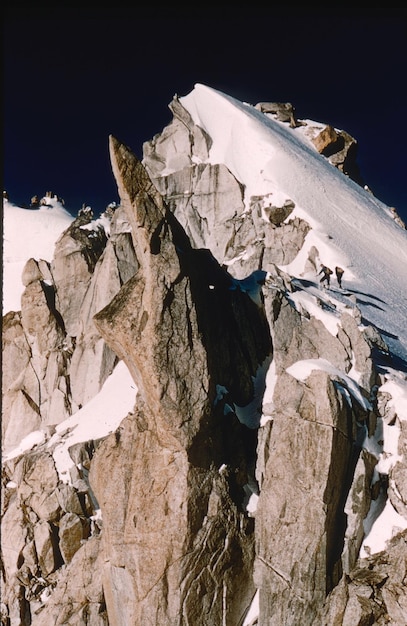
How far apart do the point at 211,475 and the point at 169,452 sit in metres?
2.04

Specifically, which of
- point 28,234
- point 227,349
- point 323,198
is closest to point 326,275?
point 227,349

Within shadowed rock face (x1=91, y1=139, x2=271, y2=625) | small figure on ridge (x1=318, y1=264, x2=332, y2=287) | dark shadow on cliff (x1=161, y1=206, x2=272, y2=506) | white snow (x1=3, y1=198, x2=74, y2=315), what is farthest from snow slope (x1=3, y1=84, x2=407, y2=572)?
shadowed rock face (x1=91, y1=139, x2=271, y2=625)

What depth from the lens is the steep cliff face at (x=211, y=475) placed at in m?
18.8

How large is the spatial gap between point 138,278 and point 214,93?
1807 inches

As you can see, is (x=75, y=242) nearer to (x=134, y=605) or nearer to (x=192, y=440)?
(x=192, y=440)

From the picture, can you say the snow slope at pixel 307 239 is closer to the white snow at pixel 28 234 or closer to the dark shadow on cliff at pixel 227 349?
the white snow at pixel 28 234

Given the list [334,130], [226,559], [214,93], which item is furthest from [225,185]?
[226,559]

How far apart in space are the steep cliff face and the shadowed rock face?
6cm

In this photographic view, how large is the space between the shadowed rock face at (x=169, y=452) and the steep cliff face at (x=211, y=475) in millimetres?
61

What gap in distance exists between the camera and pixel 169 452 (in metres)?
19.9

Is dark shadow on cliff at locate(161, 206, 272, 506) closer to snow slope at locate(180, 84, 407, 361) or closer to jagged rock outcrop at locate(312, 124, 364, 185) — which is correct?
snow slope at locate(180, 84, 407, 361)

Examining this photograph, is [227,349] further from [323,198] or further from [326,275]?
[323,198]

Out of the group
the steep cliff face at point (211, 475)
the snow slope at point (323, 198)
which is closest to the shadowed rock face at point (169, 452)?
the steep cliff face at point (211, 475)

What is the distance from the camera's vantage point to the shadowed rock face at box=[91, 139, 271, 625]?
62.6 feet
